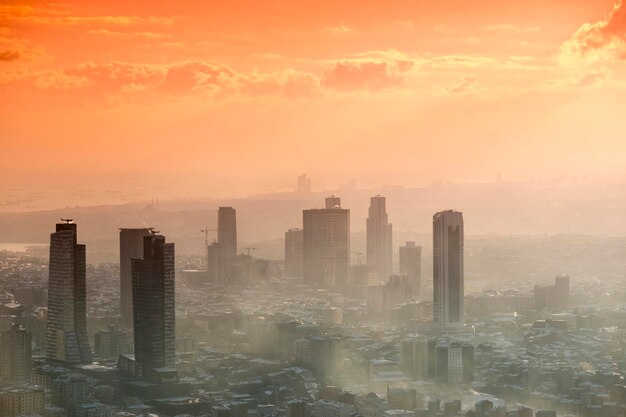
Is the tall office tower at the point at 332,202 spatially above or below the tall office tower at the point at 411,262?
above

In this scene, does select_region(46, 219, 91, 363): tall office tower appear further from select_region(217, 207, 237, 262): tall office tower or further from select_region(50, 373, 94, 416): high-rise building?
Result: select_region(217, 207, 237, 262): tall office tower

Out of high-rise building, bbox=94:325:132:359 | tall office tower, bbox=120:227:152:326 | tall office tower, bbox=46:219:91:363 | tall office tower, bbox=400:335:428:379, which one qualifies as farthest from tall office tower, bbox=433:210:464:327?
tall office tower, bbox=46:219:91:363

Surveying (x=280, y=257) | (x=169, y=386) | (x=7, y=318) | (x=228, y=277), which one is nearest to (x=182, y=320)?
(x=7, y=318)

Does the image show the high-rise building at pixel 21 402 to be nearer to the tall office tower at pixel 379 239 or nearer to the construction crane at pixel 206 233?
the tall office tower at pixel 379 239

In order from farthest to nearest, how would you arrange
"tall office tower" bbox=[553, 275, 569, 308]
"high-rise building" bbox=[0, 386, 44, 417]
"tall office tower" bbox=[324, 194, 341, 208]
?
"tall office tower" bbox=[324, 194, 341, 208], "tall office tower" bbox=[553, 275, 569, 308], "high-rise building" bbox=[0, 386, 44, 417]

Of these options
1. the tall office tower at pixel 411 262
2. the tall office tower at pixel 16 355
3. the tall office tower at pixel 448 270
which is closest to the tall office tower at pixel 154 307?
the tall office tower at pixel 16 355

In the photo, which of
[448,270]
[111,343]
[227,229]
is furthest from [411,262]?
[111,343]
